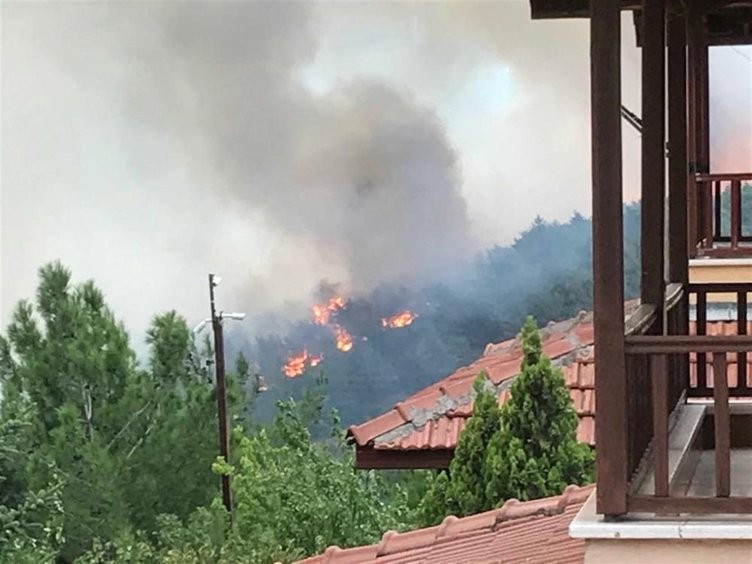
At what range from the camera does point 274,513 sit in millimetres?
6668

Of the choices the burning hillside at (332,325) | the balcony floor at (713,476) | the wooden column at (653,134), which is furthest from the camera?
the burning hillside at (332,325)

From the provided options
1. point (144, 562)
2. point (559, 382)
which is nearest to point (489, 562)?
point (559, 382)

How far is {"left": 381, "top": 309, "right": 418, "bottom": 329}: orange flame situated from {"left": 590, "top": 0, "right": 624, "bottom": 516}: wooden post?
6431mm

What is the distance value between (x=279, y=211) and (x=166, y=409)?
6.45ft

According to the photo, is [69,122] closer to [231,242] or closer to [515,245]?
[231,242]

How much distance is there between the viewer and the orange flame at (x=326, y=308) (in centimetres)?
909

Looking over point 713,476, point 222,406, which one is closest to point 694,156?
point 713,476

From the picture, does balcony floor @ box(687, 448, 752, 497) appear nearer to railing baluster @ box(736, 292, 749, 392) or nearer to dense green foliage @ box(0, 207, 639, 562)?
railing baluster @ box(736, 292, 749, 392)

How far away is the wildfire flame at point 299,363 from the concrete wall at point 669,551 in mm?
6585

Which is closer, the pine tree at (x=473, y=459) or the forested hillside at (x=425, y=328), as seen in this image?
the pine tree at (x=473, y=459)

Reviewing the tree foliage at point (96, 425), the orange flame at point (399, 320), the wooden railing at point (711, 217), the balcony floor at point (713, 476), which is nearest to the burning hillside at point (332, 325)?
the orange flame at point (399, 320)

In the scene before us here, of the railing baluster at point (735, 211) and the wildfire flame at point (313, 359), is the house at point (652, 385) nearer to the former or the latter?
the railing baluster at point (735, 211)

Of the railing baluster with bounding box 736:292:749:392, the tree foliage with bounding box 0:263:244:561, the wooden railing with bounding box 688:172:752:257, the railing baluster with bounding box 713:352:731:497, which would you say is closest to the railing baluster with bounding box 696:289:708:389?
the railing baluster with bounding box 736:292:749:392

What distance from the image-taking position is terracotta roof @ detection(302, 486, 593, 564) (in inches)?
137
